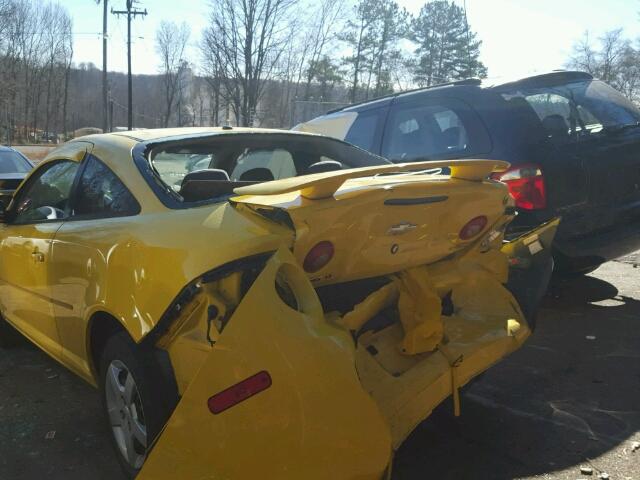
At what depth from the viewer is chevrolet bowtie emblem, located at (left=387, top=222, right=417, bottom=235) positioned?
230 centimetres

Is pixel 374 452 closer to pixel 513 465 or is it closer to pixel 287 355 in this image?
pixel 287 355

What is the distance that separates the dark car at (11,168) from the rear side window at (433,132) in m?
6.29

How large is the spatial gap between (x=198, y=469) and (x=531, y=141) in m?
3.38

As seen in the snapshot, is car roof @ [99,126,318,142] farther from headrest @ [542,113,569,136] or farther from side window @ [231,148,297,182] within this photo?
headrest @ [542,113,569,136]

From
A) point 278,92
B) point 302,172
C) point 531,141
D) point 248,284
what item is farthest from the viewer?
point 278,92

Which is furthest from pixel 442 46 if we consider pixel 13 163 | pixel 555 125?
pixel 555 125

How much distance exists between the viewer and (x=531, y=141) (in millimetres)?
4156

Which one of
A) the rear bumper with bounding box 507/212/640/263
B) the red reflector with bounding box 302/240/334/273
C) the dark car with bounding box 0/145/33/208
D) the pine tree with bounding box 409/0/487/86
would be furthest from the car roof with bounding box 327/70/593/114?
the pine tree with bounding box 409/0/487/86

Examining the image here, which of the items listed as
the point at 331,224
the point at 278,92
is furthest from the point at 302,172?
the point at 278,92

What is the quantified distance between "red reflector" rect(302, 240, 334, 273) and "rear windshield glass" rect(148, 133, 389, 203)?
3.25ft

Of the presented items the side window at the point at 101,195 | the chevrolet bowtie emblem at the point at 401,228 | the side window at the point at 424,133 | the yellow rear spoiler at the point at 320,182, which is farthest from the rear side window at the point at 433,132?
the side window at the point at 101,195

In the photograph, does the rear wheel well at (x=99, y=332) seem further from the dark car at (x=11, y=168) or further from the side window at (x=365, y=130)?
the dark car at (x=11, y=168)

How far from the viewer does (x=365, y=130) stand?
5785mm

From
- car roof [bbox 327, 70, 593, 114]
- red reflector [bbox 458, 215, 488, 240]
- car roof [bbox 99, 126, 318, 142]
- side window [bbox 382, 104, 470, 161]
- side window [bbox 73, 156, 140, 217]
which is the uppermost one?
car roof [bbox 327, 70, 593, 114]
